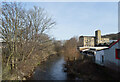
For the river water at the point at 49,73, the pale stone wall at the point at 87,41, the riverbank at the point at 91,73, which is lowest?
the river water at the point at 49,73

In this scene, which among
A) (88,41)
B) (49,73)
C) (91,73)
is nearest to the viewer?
(91,73)

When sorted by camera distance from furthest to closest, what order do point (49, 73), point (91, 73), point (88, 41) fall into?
point (88, 41) < point (49, 73) < point (91, 73)

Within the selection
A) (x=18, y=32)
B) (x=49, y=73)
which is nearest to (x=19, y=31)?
(x=18, y=32)

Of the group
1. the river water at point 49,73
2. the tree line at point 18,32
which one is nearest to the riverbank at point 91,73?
the river water at point 49,73

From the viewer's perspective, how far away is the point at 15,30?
741cm

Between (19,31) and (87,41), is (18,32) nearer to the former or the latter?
(19,31)

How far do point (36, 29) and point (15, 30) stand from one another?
8.13 feet

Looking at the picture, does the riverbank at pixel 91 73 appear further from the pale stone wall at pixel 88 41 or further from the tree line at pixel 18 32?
the pale stone wall at pixel 88 41

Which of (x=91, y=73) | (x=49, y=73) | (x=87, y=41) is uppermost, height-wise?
(x=87, y=41)

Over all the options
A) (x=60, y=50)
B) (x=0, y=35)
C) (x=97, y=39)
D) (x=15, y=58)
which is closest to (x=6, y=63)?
(x=15, y=58)

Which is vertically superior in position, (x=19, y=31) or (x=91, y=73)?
(x=19, y=31)

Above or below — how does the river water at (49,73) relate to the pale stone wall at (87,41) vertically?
below

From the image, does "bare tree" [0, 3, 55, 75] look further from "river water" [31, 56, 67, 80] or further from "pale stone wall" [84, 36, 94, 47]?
"pale stone wall" [84, 36, 94, 47]

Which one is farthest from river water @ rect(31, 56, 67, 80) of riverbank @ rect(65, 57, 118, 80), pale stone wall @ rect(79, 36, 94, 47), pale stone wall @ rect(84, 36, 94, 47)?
pale stone wall @ rect(84, 36, 94, 47)
